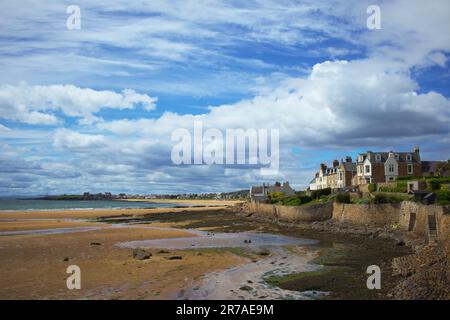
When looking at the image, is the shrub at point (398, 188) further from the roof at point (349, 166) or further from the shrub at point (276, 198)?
the roof at point (349, 166)

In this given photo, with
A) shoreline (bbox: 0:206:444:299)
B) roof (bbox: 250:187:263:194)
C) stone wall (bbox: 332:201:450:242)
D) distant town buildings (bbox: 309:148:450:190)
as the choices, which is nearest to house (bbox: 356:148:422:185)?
distant town buildings (bbox: 309:148:450:190)

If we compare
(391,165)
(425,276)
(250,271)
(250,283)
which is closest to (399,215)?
(250,271)

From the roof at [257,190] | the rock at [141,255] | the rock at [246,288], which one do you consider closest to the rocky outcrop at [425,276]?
the rock at [246,288]

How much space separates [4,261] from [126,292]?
33.5ft

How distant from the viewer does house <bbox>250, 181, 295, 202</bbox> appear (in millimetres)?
76562

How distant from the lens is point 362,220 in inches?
1278

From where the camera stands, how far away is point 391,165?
50.3 metres

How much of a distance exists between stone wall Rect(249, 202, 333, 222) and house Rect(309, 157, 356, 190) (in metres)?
12.0

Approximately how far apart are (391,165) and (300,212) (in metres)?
16.2

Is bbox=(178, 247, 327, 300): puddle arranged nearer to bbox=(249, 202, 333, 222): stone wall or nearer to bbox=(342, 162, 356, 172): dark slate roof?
bbox=(249, 202, 333, 222): stone wall

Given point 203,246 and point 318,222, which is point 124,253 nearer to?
point 203,246

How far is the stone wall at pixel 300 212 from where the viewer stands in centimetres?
3879
